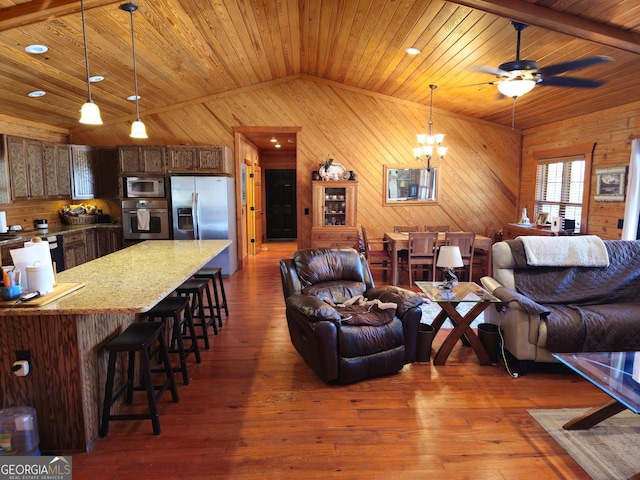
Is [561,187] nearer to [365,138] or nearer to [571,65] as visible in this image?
[365,138]

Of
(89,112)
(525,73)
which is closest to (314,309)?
(89,112)

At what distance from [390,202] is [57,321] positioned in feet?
19.4

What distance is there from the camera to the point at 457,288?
364 cm

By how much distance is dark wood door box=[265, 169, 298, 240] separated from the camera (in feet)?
35.7

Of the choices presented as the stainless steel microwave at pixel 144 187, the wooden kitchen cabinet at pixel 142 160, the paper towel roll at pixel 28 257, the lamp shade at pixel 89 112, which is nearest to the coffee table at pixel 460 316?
the paper towel roll at pixel 28 257

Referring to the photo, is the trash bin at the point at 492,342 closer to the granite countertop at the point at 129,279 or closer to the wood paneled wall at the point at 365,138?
the granite countertop at the point at 129,279

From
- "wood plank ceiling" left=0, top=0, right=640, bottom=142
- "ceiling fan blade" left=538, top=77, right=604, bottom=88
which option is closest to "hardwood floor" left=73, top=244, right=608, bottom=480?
"ceiling fan blade" left=538, top=77, right=604, bottom=88

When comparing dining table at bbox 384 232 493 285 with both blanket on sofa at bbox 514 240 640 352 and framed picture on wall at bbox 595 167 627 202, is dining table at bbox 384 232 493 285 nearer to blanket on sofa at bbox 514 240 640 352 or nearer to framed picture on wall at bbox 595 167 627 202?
framed picture on wall at bbox 595 167 627 202

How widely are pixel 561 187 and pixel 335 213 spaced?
3.58 m

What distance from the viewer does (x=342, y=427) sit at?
2.47 m

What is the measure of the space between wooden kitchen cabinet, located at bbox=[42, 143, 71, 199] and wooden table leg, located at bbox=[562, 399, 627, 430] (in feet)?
21.1

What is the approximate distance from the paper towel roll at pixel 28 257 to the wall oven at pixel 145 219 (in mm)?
3965

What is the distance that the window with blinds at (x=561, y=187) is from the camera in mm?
5660

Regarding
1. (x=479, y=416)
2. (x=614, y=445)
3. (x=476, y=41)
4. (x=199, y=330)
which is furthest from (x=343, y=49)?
(x=614, y=445)
